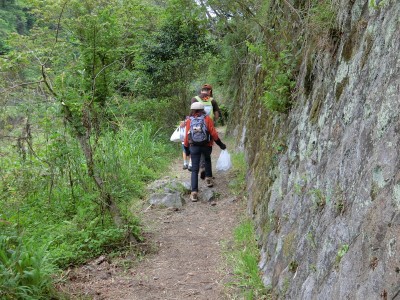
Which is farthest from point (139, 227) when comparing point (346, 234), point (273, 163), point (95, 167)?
point (346, 234)

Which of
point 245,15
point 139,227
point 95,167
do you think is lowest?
point 139,227

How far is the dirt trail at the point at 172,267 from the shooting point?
4.07 meters

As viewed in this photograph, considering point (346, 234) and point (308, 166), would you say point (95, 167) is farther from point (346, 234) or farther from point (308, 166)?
point (346, 234)

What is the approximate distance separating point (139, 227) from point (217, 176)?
127 inches

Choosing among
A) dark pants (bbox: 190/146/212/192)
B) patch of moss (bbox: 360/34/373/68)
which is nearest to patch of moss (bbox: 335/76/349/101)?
patch of moss (bbox: 360/34/373/68)

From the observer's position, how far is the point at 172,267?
15.4 ft

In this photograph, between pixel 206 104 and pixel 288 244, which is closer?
pixel 288 244

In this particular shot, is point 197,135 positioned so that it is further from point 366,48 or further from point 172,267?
point 366,48

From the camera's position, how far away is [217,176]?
830 centimetres

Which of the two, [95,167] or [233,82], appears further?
[233,82]

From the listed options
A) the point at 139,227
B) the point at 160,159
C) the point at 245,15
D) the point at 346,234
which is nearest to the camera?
the point at 346,234

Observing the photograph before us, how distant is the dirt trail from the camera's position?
160 inches

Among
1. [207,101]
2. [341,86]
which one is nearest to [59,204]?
[207,101]

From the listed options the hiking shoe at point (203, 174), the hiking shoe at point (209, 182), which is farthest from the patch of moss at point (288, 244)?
the hiking shoe at point (203, 174)
